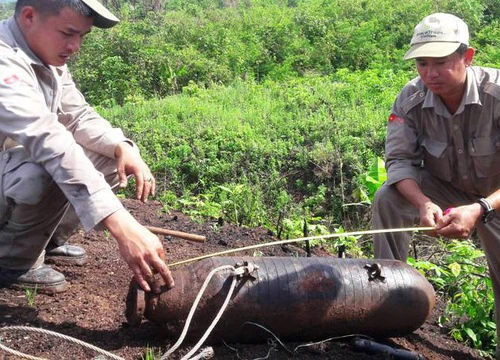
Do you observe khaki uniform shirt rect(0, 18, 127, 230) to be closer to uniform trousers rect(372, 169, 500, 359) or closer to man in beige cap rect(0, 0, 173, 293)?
man in beige cap rect(0, 0, 173, 293)

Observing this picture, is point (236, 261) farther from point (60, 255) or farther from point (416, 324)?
point (60, 255)

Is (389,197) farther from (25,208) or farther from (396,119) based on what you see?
(25,208)

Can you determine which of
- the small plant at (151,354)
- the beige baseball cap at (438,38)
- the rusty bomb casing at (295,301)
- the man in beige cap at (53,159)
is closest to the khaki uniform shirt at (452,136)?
the beige baseball cap at (438,38)

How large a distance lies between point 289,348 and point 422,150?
161 cm

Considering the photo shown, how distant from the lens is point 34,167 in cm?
319

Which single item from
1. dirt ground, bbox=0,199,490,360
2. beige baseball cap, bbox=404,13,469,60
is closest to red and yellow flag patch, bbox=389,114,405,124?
beige baseball cap, bbox=404,13,469,60

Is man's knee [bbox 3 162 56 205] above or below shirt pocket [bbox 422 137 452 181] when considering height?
below

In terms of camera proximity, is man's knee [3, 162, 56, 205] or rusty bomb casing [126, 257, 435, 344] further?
man's knee [3, 162, 56, 205]

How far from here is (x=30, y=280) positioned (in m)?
3.54

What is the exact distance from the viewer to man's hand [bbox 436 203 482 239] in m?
3.39

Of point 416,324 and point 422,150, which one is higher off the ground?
point 422,150

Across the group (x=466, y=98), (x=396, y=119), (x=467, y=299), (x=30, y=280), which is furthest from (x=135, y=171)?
(x=467, y=299)

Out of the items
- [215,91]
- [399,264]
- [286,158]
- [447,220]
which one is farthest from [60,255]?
[215,91]

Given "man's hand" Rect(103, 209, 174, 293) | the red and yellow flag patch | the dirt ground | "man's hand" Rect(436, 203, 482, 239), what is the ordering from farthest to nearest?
the red and yellow flag patch
"man's hand" Rect(436, 203, 482, 239)
the dirt ground
"man's hand" Rect(103, 209, 174, 293)
